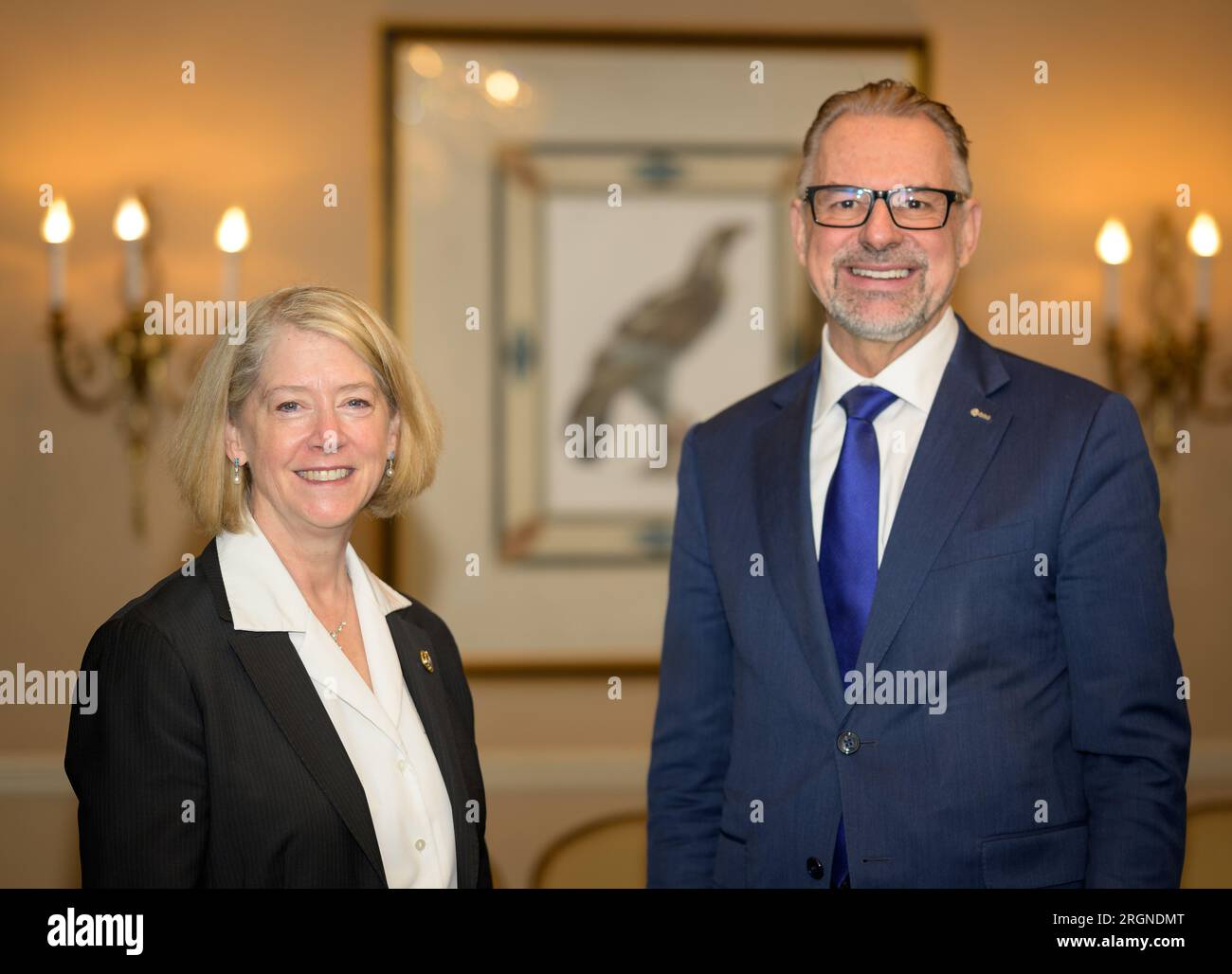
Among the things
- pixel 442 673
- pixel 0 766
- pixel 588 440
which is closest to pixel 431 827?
pixel 442 673

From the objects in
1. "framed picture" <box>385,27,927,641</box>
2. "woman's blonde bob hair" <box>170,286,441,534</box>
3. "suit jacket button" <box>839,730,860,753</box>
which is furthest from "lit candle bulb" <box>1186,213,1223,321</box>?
"woman's blonde bob hair" <box>170,286,441,534</box>

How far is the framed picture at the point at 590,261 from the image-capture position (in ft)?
10.8

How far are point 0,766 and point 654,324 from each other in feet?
6.57

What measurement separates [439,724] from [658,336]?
5.72 feet

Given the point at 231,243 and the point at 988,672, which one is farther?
the point at 231,243

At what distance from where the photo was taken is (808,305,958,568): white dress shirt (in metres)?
1.89

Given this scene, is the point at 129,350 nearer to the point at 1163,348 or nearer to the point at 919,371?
the point at 919,371

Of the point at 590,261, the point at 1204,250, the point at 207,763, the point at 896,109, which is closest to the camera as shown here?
the point at 207,763

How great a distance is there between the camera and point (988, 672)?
177cm

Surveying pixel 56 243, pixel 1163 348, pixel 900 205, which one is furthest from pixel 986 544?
pixel 56 243

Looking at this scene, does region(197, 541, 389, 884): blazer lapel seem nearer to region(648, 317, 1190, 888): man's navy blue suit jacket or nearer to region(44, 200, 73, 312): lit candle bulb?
region(648, 317, 1190, 888): man's navy blue suit jacket

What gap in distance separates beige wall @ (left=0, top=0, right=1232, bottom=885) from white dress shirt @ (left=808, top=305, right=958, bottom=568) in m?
1.48

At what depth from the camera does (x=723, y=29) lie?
3.35 metres

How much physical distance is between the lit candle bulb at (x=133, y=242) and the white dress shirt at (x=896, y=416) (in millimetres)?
1932
